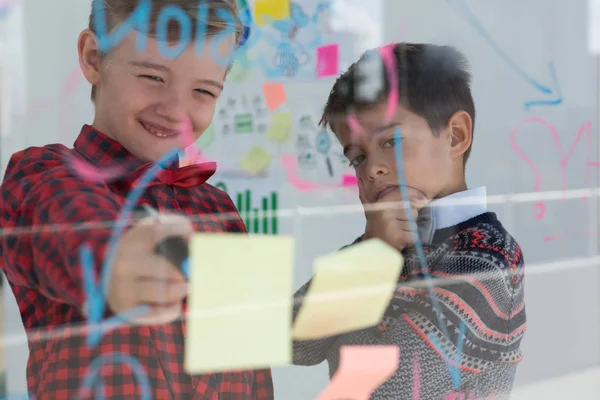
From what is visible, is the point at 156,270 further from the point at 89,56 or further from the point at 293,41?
the point at 293,41

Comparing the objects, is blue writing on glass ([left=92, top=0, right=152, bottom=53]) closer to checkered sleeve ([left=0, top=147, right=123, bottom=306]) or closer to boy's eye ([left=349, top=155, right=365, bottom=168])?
checkered sleeve ([left=0, top=147, right=123, bottom=306])

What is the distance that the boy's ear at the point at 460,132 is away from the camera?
4.26 ft

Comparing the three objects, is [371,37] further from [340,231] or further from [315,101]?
[340,231]

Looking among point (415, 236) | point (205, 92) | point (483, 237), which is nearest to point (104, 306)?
point (205, 92)

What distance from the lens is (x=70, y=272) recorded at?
84 centimetres

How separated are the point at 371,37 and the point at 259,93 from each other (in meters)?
0.24

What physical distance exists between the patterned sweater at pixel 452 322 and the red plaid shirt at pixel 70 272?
302mm

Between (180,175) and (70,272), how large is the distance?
0.23 metres

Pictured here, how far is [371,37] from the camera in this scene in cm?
124

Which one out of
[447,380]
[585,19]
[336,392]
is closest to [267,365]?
[336,392]

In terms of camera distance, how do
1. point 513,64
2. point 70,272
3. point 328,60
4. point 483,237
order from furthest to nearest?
1. point 513,64
2. point 483,237
3. point 328,60
4. point 70,272

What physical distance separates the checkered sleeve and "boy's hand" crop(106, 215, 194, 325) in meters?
0.03

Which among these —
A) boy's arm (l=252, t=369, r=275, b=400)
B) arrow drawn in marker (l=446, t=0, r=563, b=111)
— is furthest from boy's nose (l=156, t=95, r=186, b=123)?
arrow drawn in marker (l=446, t=0, r=563, b=111)

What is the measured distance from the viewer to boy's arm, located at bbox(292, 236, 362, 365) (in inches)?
45.6
